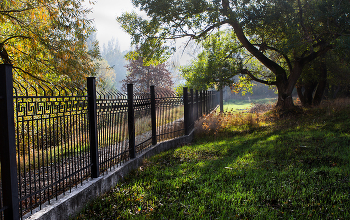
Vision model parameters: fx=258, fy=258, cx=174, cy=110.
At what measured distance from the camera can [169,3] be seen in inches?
517

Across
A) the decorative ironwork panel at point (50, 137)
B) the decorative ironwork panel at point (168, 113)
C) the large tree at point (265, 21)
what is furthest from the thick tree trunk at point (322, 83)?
the decorative ironwork panel at point (50, 137)

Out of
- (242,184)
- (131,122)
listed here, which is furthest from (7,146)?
(242,184)

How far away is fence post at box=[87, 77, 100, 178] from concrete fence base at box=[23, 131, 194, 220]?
0.21 m

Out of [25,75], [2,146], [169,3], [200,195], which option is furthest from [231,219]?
[169,3]

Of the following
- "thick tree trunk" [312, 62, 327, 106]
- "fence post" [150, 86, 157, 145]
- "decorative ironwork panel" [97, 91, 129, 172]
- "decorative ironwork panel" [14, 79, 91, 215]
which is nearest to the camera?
"decorative ironwork panel" [14, 79, 91, 215]

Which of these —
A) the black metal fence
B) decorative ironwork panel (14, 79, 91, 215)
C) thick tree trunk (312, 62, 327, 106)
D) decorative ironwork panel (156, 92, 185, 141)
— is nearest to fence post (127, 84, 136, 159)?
the black metal fence

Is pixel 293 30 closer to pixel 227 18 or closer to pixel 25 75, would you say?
pixel 227 18

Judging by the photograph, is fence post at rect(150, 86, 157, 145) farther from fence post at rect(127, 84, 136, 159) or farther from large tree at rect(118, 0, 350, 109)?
large tree at rect(118, 0, 350, 109)

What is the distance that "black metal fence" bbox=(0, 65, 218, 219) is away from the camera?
300 cm

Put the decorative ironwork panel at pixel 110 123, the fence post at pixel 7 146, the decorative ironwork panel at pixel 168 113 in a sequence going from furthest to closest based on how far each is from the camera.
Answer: the decorative ironwork panel at pixel 168 113 < the decorative ironwork panel at pixel 110 123 < the fence post at pixel 7 146

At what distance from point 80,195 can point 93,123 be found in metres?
1.31

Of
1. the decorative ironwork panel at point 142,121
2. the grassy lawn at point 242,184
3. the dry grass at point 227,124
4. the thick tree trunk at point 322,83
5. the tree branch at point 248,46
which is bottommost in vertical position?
the grassy lawn at point 242,184

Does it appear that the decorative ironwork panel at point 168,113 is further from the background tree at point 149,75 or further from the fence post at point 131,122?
the background tree at point 149,75

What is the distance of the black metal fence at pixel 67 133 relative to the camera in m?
3.00
